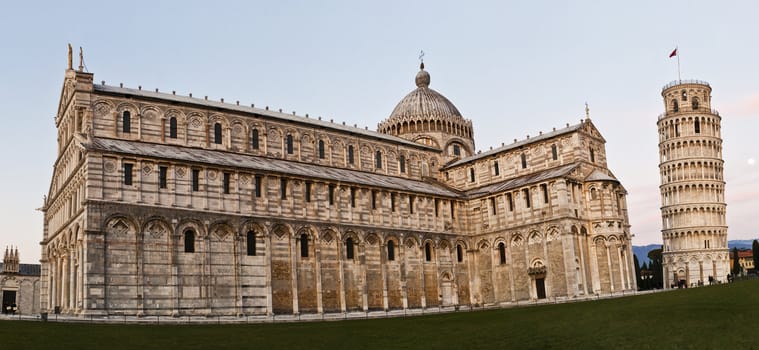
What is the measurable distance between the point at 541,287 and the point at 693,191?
49.8 m

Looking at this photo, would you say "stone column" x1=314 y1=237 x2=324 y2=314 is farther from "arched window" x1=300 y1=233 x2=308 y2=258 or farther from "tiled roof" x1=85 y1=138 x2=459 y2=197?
"tiled roof" x1=85 y1=138 x2=459 y2=197

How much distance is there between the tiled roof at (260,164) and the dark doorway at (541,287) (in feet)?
38.7

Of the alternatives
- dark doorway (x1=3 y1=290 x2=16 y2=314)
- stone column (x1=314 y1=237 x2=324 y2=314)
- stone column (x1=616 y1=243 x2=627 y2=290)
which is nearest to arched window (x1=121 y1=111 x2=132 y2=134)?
stone column (x1=314 y1=237 x2=324 y2=314)

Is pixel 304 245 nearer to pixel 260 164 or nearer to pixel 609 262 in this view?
pixel 260 164

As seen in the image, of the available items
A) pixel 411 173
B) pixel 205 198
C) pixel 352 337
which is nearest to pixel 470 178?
pixel 411 173

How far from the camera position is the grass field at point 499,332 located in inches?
1008

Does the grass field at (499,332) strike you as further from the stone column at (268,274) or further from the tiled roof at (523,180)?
the tiled roof at (523,180)

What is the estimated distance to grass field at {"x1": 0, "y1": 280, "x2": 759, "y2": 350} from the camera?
25609 millimetres

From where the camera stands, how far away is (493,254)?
66438 mm

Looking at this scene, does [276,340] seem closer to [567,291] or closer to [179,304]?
[179,304]

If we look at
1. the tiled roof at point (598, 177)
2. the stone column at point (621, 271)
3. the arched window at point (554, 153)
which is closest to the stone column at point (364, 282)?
the arched window at point (554, 153)

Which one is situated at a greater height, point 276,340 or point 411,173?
point 411,173

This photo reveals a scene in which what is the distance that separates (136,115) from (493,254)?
110 feet

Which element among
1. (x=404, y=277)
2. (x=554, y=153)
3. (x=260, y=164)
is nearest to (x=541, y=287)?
(x=404, y=277)
